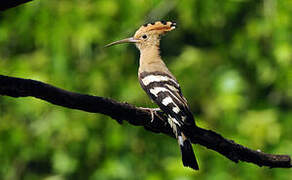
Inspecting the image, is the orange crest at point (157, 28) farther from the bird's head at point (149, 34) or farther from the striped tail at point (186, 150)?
the striped tail at point (186, 150)

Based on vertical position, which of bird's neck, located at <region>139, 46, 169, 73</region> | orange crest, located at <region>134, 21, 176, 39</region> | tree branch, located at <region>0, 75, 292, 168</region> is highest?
tree branch, located at <region>0, 75, 292, 168</region>

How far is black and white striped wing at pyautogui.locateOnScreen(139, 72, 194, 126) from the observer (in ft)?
11.2

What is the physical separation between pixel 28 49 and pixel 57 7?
1.19 metres

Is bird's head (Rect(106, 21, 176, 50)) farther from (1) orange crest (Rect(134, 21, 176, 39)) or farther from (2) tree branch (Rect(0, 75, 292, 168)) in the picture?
(2) tree branch (Rect(0, 75, 292, 168))

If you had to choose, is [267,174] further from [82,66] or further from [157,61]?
[82,66]

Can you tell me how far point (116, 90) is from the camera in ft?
18.5

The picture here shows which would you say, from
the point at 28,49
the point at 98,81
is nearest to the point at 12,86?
the point at 98,81

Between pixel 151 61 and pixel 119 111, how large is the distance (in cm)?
175

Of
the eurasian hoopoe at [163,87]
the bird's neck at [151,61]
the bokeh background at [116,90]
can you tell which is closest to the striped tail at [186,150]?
the eurasian hoopoe at [163,87]

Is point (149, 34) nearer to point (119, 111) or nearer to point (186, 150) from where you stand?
point (186, 150)

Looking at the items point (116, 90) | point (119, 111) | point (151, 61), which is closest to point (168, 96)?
point (151, 61)

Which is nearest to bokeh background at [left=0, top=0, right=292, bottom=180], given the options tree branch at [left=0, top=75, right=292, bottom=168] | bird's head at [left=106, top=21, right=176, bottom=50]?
bird's head at [left=106, top=21, right=176, bottom=50]

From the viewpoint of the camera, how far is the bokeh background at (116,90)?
5.38 m

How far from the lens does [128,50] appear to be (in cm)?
618
